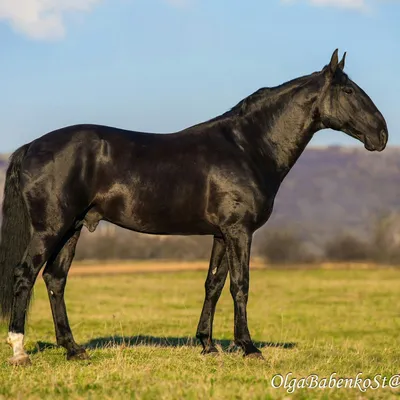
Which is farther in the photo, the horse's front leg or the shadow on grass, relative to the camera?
the shadow on grass

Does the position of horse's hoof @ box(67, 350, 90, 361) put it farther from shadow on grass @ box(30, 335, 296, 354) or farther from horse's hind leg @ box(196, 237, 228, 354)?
horse's hind leg @ box(196, 237, 228, 354)

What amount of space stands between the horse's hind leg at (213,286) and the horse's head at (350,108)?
224 cm

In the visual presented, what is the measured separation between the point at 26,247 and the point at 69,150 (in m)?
1.35

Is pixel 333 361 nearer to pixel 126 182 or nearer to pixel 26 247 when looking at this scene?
pixel 126 182

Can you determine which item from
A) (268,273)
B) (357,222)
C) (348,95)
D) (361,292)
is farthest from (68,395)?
(357,222)

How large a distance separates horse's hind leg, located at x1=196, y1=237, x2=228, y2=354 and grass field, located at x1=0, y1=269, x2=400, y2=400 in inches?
9.2

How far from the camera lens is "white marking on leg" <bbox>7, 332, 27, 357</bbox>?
28.6ft

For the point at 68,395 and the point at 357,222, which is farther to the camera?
the point at 357,222

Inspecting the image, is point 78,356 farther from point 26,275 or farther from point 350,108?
point 350,108

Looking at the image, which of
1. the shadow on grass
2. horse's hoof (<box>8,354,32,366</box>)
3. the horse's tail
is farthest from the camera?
the shadow on grass

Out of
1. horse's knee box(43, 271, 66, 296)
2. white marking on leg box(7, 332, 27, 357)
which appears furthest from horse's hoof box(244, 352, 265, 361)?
white marking on leg box(7, 332, 27, 357)

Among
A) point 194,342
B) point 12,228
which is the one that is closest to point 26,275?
point 12,228

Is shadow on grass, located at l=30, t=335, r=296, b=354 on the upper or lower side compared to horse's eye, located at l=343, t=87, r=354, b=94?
lower

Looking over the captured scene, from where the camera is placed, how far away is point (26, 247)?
30.5 feet
